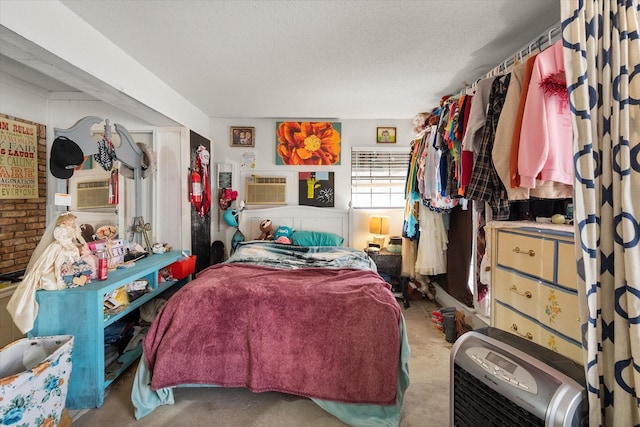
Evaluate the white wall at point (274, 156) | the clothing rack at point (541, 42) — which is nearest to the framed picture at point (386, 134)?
the white wall at point (274, 156)

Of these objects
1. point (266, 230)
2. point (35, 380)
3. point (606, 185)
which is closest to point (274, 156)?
point (266, 230)

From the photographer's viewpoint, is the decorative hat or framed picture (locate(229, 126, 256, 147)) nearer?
the decorative hat

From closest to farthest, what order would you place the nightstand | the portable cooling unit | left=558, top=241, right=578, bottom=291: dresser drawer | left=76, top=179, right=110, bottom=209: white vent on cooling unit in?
the portable cooling unit
left=558, top=241, right=578, bottom=291: dresser drawer
left=76, top=179, right=110, bottom=209: white vent on cooling unit
the nightstand

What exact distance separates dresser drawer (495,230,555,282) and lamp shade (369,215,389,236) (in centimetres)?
189

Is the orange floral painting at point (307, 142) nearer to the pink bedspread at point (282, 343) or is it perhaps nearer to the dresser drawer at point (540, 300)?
the pink bedspread at point (282, 343)

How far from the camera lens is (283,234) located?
137 inches

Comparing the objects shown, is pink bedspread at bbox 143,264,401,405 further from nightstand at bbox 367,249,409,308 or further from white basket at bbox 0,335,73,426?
nightstand at bbox 367,249,409,308

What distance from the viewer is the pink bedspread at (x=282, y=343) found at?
61.7 inches

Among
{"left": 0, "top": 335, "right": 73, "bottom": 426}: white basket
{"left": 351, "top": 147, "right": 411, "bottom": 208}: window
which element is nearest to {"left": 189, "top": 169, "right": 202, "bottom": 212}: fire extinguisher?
{"left": 0, "top": 335, "right": 73, "bottom": 426}: white basket

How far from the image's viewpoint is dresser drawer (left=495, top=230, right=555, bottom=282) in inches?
48.5

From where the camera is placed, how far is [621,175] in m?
0.83

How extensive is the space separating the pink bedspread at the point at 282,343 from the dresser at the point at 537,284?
0.60 metres

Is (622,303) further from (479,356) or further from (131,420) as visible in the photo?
(131,420)

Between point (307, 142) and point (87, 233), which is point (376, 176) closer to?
point (307, 142)
